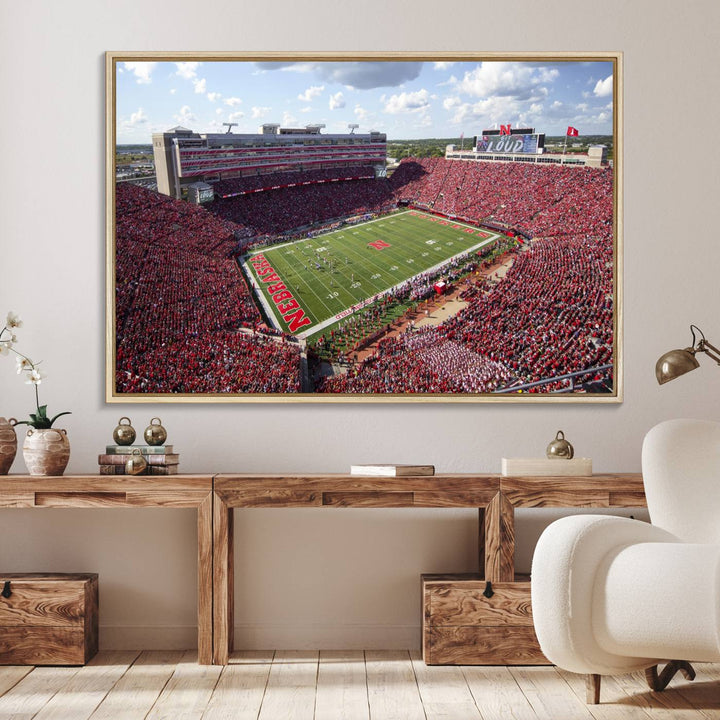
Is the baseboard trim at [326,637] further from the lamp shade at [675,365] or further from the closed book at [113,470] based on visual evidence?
the lamp shade at [675,365]

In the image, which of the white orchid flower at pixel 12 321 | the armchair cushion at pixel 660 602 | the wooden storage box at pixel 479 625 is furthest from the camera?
the white orchid flower at pixel 12 321

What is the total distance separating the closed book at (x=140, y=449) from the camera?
3150mm

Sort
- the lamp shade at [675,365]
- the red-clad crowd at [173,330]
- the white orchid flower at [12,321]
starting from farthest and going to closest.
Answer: the red-clad crowd at [173,330]
the white orchid flower at [12,321]
the lamp shade at [675,365]

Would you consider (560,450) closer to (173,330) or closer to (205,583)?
(205,583)

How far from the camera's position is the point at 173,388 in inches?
136

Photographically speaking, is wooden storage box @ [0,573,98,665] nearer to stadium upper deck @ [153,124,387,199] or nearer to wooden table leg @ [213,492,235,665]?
wooden table leg @ [213,492,235,665]

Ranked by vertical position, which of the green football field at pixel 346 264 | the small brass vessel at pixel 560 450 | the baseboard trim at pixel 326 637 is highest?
the green football field at pixel 346 264

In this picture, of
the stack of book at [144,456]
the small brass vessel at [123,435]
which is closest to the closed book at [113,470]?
the stack of book at [144,456]

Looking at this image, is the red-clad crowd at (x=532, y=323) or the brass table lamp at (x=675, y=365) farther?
the red-clad crowd at (x=532, y=323)

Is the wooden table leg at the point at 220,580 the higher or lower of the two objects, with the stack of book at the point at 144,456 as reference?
lower

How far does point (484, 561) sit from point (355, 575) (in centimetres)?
59

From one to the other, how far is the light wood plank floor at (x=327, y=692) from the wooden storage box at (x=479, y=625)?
4cm

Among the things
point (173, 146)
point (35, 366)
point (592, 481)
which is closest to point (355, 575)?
point (592, 481)

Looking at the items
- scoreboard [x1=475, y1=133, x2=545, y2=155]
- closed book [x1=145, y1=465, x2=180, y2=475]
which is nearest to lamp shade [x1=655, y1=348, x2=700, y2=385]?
scoreboard [x1=475, y1=133, x2=545, y2=155]
